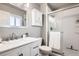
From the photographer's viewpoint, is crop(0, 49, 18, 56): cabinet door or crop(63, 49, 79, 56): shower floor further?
crop(63, 49, 79, 56): shower floor

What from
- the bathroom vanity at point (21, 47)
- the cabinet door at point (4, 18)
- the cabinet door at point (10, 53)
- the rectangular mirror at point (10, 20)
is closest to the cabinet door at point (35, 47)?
the bathroom vanity at point (21, 47)

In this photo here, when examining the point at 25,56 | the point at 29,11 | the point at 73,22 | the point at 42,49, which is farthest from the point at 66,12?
the point at 25,56

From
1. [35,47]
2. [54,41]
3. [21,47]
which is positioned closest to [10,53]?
[21,47]

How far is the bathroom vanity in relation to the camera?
1053 mm

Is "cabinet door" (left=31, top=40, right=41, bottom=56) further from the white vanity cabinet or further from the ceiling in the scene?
the ceiling

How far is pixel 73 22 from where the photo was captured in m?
1.43

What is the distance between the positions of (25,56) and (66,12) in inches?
45.5

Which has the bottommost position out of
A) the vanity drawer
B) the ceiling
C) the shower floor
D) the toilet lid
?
the shower floor

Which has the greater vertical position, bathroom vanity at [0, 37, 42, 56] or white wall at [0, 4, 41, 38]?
white wall at [0, 4, 41, 38]

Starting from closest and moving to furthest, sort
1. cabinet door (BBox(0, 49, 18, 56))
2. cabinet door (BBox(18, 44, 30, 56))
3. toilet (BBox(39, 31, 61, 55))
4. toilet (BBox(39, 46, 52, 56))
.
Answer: cabinet door (BBox(0, 49, 18, 56)) < cabinet door (BBox(18, 44, 30, 56)) < toilet (BBox(39, 46, 52, 56)) < toilet (BBox(39, 31, 61, 55))

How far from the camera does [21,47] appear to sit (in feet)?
4.05

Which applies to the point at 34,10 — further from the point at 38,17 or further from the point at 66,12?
the point at 66,12

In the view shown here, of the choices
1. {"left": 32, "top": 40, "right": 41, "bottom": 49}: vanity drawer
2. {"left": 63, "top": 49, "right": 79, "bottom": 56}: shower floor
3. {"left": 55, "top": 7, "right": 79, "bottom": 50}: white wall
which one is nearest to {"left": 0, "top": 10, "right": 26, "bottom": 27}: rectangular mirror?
{"left": 32, "top": 40, "right": 41, "bottom": 49}: vanity drawer

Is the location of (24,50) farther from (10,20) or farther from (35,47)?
(10,20)
